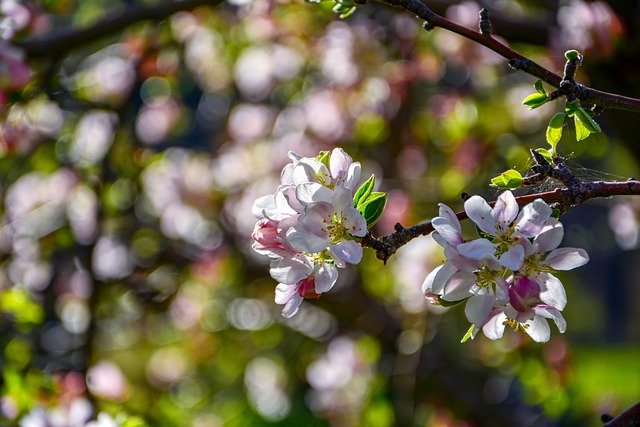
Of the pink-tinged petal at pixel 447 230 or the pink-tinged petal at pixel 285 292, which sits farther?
the pink-tinged petal at pixel 285 292

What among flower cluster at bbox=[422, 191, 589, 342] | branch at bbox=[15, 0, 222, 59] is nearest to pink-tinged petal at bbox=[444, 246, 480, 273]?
flower cluster at bbox=[422, 191, 589, 342]

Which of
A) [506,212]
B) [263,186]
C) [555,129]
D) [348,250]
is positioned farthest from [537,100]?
[263,186]

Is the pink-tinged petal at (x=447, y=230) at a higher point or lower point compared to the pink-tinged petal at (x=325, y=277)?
higher

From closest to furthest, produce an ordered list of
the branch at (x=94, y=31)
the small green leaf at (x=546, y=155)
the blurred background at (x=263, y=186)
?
the small green leaf at (x=546, y=155)
the branch at (x=94, y=31)
the blurred background at (x=263, y=186)

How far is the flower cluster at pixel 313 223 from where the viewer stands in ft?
2.98

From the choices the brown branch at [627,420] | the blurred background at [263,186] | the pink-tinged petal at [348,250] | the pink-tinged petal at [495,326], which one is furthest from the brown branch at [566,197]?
the blurred background at [263,186]

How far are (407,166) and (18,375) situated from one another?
7.05ft

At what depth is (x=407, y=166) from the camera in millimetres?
3604

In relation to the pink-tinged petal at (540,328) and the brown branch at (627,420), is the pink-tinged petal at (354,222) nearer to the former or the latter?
the pink-tinged petal at (540,328)

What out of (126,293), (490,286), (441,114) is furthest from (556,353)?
(490,286)

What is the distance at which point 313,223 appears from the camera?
2.97ft

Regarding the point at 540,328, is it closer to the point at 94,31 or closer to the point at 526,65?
the point at 526,65

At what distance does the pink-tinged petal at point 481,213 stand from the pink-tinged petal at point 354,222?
0.11 metres

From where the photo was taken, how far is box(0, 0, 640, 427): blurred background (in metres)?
2.33
